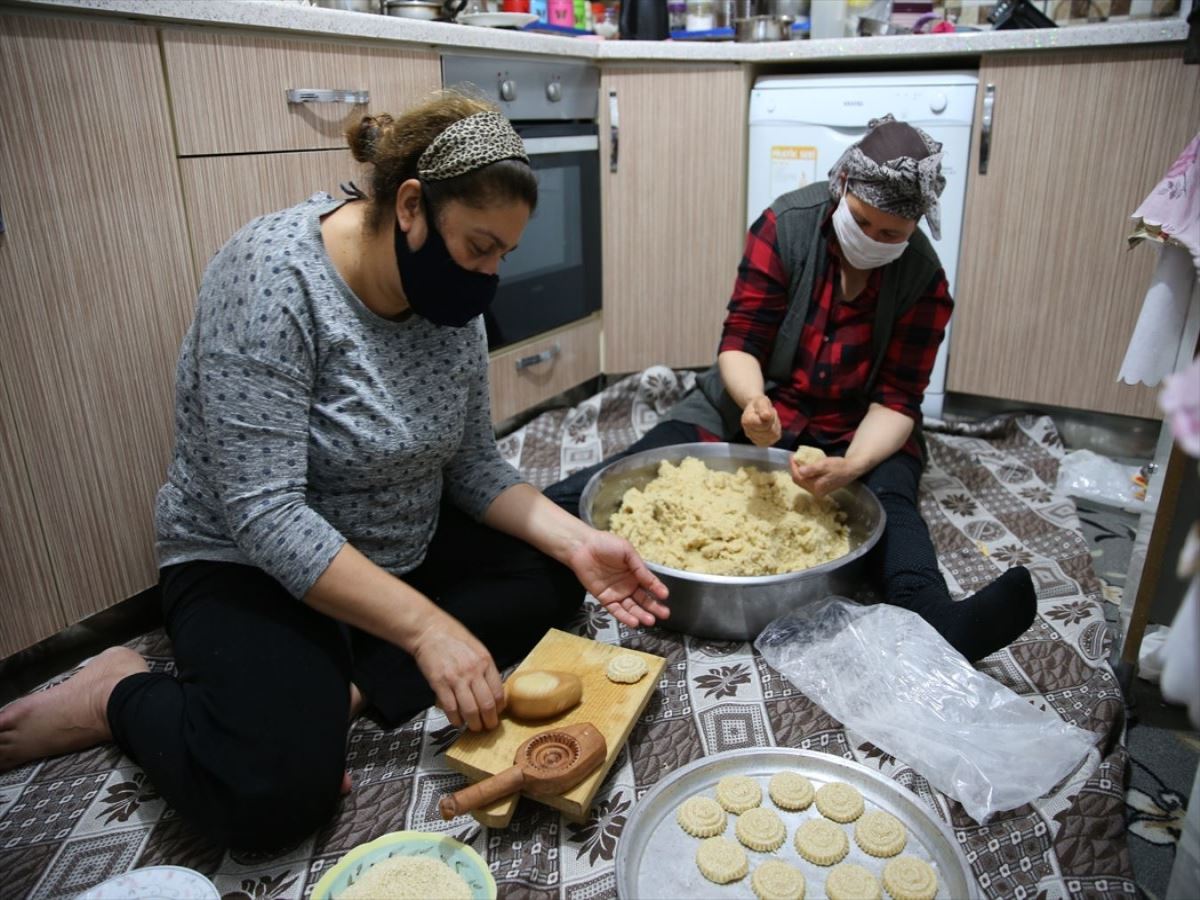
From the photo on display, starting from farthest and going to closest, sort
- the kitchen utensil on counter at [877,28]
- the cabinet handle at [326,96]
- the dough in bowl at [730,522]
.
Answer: the kitchen utensil on counter at [877,28], the cabinet handle at [326,96], the dough in bowl at [730,522]

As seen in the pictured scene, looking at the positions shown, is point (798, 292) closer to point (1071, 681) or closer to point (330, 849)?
point (1071, 681)

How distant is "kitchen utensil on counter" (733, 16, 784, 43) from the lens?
2568 mm

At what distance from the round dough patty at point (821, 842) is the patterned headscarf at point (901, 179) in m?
0.98

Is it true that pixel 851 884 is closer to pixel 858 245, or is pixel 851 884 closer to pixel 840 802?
pixel 840 802

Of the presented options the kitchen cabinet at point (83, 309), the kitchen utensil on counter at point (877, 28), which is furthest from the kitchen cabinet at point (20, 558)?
the kitchen utensil on counter at point (877, 28)

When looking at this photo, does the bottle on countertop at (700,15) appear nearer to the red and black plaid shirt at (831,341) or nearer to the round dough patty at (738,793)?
the red and black plaid shirt at (831,341)

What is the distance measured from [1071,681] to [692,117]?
1683mm

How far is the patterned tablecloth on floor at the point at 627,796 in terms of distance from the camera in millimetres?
1085

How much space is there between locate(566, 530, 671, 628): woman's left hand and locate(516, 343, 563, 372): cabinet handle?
1.05m

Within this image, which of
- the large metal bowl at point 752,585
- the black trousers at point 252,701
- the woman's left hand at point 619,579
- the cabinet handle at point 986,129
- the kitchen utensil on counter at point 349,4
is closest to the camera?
the black trousers at point 252,701

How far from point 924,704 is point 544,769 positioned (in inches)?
21.9

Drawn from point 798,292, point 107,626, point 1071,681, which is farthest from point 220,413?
point 1071,681

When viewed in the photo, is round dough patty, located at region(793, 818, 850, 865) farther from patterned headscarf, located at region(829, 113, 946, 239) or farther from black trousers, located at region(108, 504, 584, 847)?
patterned headscarf, located at region(829, 113, 946, 239)

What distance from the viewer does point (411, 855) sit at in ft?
3.35
